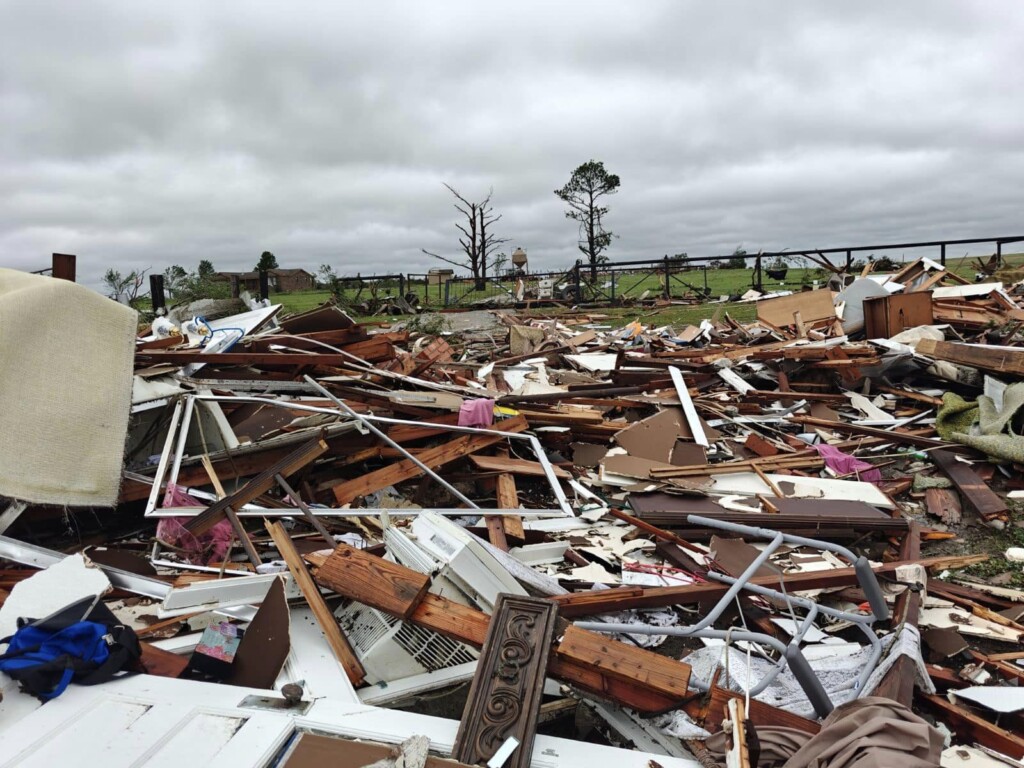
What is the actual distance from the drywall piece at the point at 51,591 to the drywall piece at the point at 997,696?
12.2 feet

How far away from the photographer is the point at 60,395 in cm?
379

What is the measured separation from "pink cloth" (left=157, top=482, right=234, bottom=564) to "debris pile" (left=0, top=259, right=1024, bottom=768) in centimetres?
2

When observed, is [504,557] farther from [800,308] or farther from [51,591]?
[800,308]

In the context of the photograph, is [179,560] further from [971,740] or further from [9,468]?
[971,740]

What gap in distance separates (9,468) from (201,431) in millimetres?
1230

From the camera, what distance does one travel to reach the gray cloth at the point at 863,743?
1833mm

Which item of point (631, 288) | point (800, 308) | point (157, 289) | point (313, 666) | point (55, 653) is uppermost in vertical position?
point (631, 288)

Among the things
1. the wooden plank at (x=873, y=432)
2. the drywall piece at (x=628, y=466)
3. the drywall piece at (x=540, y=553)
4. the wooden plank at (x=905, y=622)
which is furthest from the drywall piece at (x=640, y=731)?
the wooden plank at (x=873, y=432)

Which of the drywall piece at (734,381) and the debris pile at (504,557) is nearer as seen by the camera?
the debris pile at (504,557)

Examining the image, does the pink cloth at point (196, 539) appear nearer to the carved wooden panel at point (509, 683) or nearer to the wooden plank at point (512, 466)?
the wooden plank at point (512, 466)

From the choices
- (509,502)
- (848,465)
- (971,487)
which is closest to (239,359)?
(509,502)

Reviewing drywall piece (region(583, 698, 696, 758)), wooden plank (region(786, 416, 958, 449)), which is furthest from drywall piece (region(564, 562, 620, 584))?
wooden plank (region(786, 416, 958, 449))

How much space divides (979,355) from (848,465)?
2.26m

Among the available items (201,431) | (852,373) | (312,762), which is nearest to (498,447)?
(201,431)
